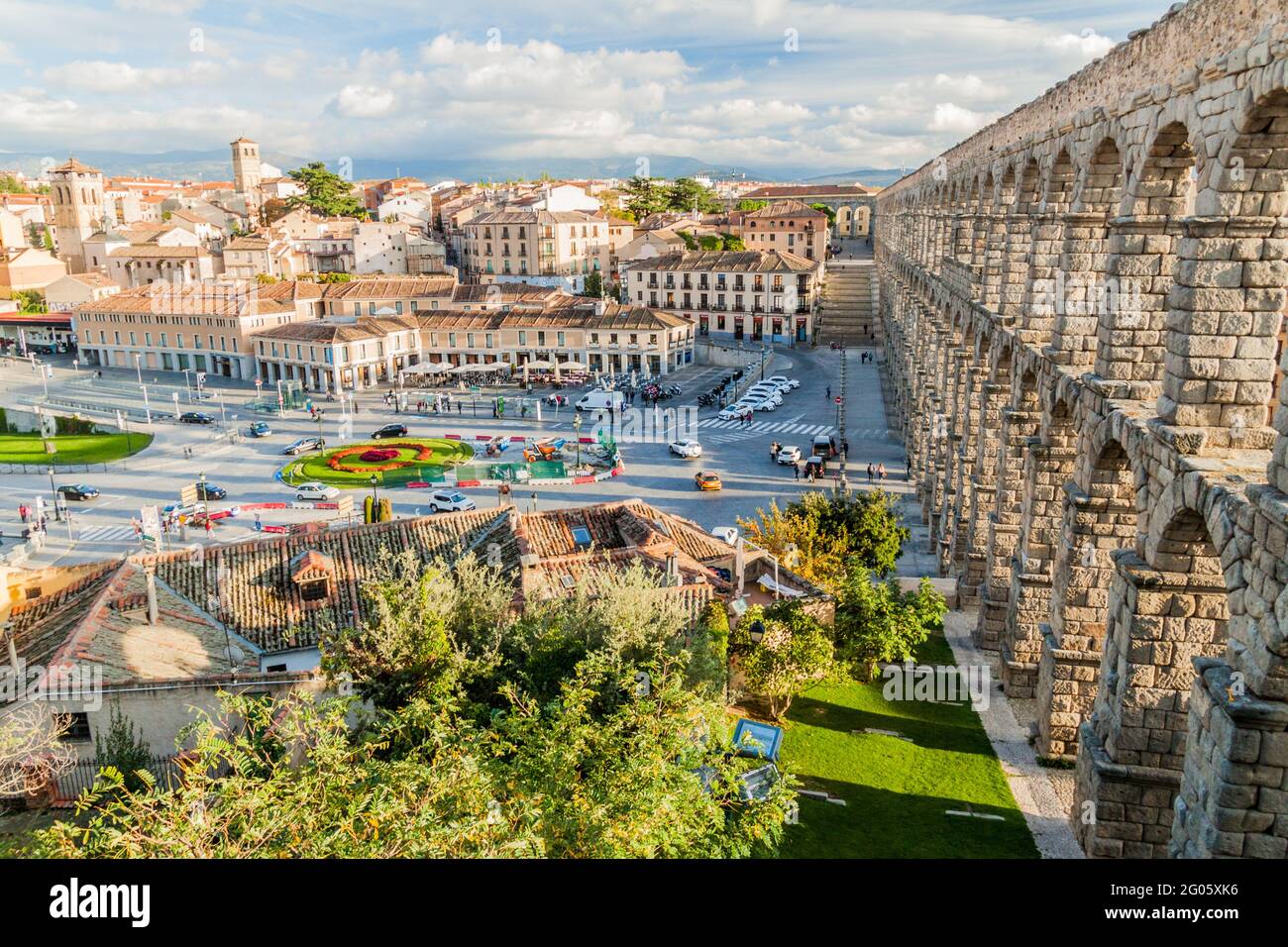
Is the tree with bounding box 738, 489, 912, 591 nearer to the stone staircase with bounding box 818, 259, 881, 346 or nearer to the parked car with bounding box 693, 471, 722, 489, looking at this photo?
the parked car with bounding box 693, 471, 722, 489

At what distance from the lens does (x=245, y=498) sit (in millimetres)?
44781

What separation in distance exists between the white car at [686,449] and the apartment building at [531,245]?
167 ft

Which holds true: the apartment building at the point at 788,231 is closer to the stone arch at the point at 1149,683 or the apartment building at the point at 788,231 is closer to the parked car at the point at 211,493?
the parked car at the point at 211,493

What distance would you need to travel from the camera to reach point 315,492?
43969 millimetres

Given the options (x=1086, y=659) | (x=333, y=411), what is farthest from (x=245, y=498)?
(x=1086, y=659)

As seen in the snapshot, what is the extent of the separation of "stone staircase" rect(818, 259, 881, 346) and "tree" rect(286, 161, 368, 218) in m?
68.4

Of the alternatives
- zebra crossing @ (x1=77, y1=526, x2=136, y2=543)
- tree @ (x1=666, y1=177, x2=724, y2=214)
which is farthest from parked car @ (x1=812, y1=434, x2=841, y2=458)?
tree @ (x1=666, y1=177, x2=724, y2=214)

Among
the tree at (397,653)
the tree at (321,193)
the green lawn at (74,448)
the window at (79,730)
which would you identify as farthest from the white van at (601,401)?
the tree at (321,193)

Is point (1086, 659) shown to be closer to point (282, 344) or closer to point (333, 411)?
point (333, 411)

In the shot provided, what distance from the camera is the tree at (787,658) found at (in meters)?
20.3

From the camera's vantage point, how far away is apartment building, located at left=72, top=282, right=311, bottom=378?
80.3 m

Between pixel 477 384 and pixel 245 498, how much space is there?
31.1 meters

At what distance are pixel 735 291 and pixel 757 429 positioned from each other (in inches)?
1350

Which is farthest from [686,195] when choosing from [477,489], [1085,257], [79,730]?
[79,730]
